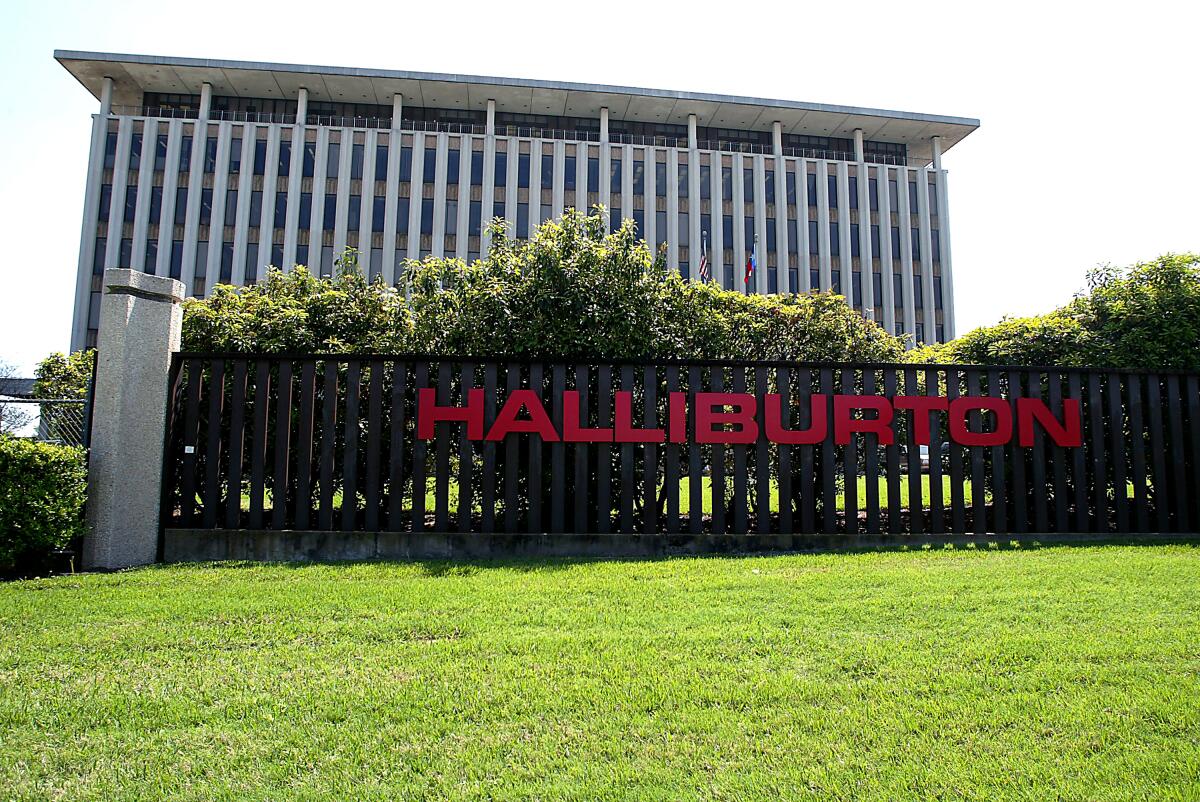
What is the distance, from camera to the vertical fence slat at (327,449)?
10.2m

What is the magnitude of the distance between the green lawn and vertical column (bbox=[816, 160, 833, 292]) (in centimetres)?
4241

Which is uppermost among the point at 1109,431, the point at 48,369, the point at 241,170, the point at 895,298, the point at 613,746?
the point at 241,170

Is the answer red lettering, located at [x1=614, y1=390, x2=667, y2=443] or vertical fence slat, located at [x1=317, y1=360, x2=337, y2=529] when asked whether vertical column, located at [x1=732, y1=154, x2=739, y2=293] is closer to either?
red lettering, located at [x1=614, y1=390, x2=667, y2=443]

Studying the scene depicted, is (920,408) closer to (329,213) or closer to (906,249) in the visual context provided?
(329,213)

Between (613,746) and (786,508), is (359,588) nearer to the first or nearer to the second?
(613,746)

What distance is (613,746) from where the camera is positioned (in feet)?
12.1

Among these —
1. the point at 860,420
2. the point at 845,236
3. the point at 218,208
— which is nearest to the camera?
the point at 860,420

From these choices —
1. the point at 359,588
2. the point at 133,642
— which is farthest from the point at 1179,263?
the point at 133,642

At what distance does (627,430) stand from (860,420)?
3.23 m

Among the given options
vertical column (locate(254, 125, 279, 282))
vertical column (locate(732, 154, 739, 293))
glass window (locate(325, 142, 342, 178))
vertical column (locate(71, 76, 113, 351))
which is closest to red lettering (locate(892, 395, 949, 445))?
vertical column (locate(732, 154, 739, 293))

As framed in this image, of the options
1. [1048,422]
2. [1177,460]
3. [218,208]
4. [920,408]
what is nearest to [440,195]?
[218,208]

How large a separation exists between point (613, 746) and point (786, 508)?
288 inches

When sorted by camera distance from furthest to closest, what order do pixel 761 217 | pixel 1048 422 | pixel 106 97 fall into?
pixel 761 217
pixel 106 97
pixel 1048 422

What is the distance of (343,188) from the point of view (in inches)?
1766
